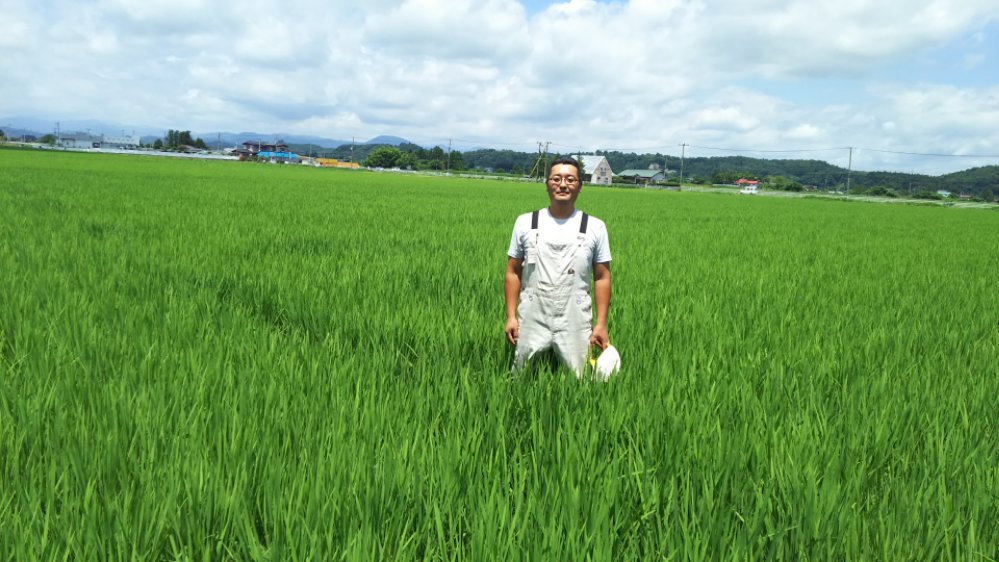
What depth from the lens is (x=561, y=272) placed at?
2.35 meters

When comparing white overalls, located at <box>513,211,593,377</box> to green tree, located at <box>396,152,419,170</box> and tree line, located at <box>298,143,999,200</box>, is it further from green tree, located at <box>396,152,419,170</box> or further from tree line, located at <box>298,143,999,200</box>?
green tree, located at <box>396,152,419,170</box>

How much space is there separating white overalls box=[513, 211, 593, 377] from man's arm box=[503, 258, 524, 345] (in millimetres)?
57

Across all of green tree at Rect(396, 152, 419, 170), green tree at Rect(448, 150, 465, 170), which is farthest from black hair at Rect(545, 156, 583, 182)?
green tree at Rect(396, 152, 419, 170)

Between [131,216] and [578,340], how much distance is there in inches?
323

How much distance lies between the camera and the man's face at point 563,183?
2264 millimetres

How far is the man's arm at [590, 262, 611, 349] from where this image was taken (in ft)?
7.93

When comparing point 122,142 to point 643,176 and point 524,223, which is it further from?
point 524,223

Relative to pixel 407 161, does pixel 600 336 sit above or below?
below

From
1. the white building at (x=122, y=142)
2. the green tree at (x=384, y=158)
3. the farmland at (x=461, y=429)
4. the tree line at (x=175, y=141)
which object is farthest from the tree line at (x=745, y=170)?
the farmland at (x=461, y=429)

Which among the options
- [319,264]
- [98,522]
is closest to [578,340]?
[98,522]

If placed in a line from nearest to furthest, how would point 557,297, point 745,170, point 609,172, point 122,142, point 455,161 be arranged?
1. point 557,297
2. point 609,172
3. point 455,161
4. point 122,142
5. point 745,170

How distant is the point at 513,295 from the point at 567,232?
370 mm

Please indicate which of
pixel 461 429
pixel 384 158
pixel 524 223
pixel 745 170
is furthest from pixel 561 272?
pixel 745 170

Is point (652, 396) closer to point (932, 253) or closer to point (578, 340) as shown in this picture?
point (578, 340)
